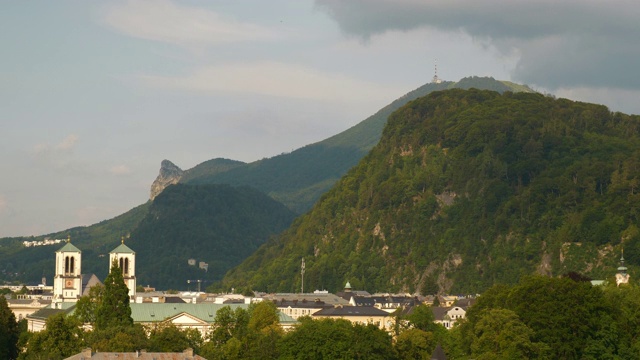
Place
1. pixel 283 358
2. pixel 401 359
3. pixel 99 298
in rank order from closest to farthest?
1. pixel 283 358
2. pixel 401 359
3. pixel 99 298

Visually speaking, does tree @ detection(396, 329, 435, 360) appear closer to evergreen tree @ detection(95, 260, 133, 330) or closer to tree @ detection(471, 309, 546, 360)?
tree @ detection(471, 309, 546, 360)

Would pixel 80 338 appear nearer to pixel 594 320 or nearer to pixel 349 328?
pixel 349 328

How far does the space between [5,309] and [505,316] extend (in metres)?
61.4

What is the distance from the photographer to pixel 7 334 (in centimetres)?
18000

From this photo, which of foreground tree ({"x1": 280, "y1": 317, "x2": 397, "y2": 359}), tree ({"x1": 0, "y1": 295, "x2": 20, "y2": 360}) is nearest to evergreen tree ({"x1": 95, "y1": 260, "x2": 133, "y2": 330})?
tree ({"x1": 0, "y1": 295, "x2": 20, "y2": 360})

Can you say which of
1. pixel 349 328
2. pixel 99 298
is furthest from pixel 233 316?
pixel 349 328

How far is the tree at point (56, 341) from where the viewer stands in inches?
6304

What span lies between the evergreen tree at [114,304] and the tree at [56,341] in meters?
4.56

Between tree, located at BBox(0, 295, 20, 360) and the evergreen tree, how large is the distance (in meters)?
10.2

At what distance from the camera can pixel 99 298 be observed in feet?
611

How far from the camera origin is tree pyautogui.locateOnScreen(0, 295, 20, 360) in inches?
6895

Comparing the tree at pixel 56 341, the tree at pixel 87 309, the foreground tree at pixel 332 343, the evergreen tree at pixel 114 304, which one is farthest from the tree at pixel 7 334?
the foreground tree at pixel 332 343

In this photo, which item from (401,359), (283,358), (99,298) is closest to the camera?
(283,358)

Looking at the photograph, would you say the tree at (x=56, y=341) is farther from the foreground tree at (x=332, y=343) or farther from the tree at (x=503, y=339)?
the tree at (x=503, y=339)
